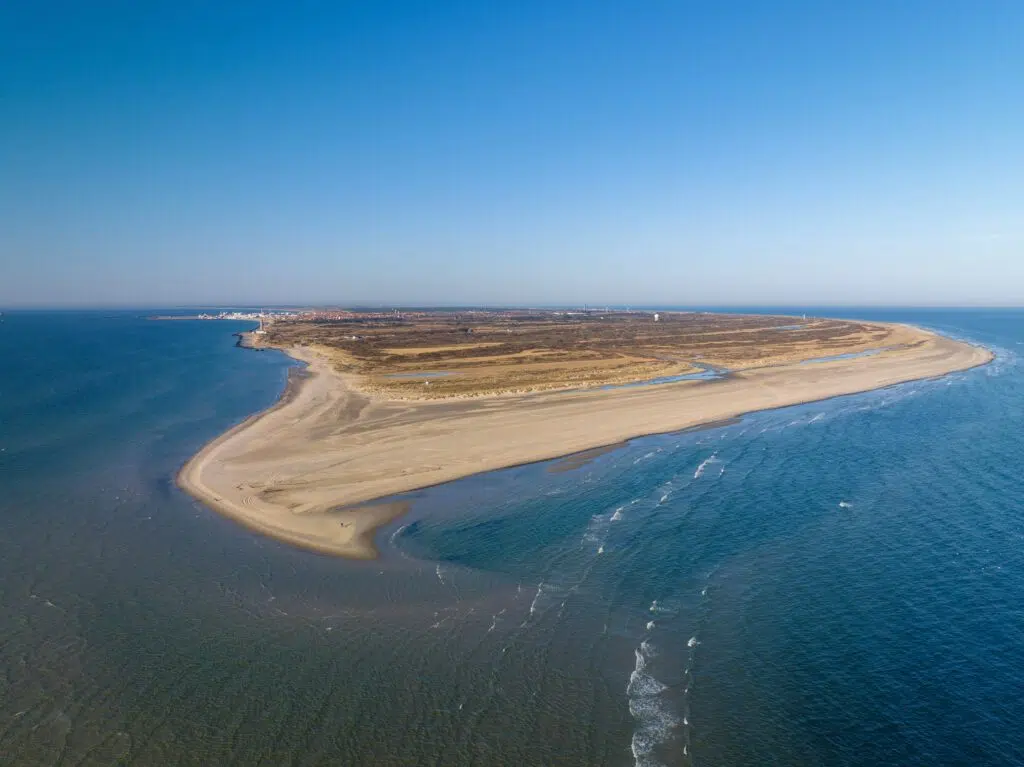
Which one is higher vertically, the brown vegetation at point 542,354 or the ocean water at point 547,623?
the brown vegetation at point 542,354

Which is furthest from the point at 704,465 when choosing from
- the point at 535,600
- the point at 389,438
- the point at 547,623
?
the point at 389,438

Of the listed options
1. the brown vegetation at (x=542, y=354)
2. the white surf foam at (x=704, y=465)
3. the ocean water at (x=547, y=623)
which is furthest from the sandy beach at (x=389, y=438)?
the white surf foam at (x=704, y=465)

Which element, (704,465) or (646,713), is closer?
(646,713)

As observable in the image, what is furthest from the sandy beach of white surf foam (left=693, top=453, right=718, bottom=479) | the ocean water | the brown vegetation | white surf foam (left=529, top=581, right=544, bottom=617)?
white surf foam (left=529, top=581, right=544, bottom=617)

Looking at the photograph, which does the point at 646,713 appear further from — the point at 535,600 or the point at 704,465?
the point at 704,465

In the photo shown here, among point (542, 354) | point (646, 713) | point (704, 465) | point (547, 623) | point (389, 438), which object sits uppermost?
point (542, 354)

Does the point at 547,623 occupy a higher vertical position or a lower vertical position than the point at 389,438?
lower

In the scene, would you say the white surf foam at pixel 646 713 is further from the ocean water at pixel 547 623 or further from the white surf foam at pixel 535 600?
the white surf foam at pixel 535 600
